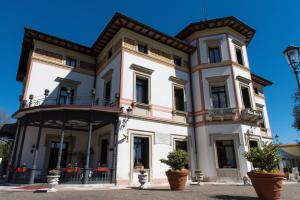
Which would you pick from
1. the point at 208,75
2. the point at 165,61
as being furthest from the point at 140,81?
the point at 208,75

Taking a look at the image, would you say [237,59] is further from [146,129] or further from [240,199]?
[240,199]

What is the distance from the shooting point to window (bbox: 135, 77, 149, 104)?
14488 millimetres

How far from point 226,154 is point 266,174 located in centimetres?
755

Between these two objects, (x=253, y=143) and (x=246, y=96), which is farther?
(x=246, y=96)

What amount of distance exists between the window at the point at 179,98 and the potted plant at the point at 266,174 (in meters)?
8.19

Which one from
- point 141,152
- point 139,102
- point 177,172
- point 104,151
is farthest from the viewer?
point 104,151

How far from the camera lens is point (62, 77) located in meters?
16.2

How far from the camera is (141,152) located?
13.3 meters

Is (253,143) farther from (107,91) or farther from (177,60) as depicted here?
(107,91)

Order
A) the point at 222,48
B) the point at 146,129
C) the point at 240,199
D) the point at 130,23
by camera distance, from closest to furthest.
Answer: the point at 240,199
the point at 146,129
the point at 130,23
the point at 222,48

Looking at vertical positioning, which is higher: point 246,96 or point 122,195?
point 246,96

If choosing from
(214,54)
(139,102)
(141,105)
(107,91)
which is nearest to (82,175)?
(141,105)

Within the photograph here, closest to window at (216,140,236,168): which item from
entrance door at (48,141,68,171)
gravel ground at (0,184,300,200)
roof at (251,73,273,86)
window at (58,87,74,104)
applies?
gravel ground at (0,184,300,200)

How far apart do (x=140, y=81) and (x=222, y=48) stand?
23.5 feet
